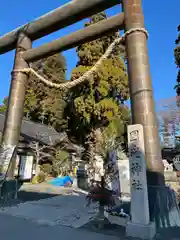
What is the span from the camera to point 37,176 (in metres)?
12.4

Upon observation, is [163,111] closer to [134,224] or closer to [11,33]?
[11,33]

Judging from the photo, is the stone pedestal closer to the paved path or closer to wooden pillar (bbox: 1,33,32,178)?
the paved path

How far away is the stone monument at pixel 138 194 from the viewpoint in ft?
10.7

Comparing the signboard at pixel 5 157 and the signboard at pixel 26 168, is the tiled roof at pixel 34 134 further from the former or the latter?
the signboard at pixel 5 157

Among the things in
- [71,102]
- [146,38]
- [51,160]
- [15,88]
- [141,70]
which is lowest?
[51,160]

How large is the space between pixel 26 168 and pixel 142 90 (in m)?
10.1

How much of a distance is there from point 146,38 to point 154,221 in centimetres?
398

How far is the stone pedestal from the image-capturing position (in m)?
3.20

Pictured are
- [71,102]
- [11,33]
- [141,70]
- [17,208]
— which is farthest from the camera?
[71,102]

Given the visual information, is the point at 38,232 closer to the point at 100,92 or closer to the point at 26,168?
the point at 26,168

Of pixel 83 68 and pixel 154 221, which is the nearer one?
pixel 154 221

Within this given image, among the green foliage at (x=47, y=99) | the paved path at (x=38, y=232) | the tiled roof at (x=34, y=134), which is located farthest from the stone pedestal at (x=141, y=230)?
the green foliage at (x=47, y=99)

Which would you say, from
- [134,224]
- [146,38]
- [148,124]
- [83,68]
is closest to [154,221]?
[134,224]

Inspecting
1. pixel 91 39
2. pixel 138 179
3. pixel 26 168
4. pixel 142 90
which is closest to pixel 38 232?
pixel 138 179
